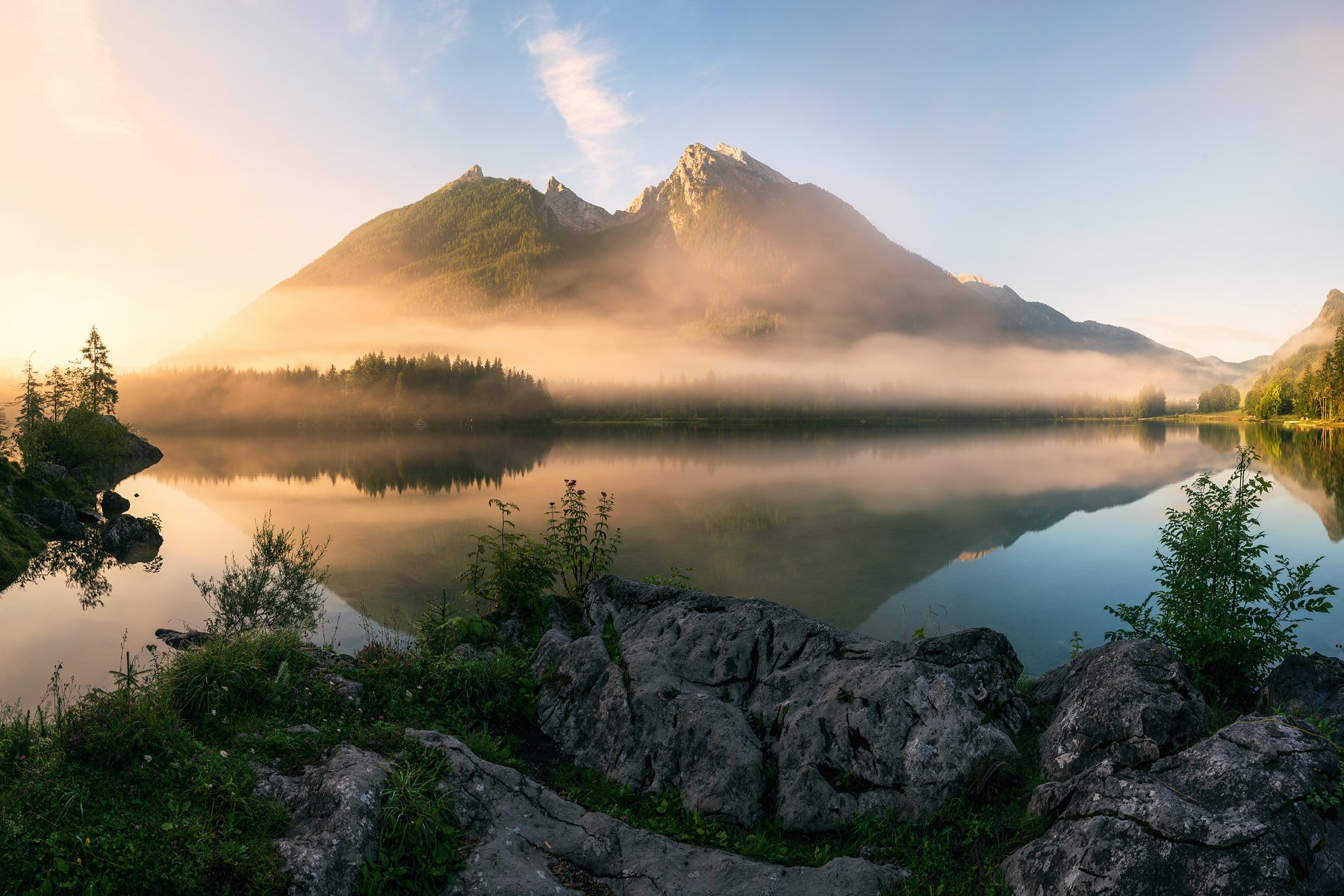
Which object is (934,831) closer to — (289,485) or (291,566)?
(291,566)

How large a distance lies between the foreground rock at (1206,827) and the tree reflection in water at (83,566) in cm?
3349

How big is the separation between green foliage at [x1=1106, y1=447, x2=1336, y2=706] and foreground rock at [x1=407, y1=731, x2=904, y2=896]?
664 centimetres

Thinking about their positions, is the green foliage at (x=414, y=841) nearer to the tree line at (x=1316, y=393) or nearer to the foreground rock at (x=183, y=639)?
the foreground rock at (x=183, y=639)

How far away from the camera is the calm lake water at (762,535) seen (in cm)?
2180

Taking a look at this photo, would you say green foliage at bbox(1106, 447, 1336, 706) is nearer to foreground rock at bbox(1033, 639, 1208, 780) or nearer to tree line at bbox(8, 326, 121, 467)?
foreground rock at bbox(1033, 639, 1208, 780)

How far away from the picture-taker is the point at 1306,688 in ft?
26.1

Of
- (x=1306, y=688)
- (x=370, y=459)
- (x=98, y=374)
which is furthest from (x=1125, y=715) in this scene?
(x=98, y=374)

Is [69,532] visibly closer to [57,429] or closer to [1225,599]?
[57,429]

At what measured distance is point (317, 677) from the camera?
31.9 ft

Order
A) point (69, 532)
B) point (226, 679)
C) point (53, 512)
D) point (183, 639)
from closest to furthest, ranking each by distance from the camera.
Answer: point (226, 679), point (183, 639), point (69, 532), point (53, 512)

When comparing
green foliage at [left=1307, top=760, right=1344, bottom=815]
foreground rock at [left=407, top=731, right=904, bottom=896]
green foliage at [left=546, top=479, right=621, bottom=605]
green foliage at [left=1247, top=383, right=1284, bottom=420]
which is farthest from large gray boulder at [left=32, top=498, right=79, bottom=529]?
green foliage at [left=1247, top=383, right=1284, bottom=420]

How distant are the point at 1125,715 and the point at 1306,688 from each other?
2900 millimetres

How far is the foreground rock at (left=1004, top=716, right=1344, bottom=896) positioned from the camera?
493cm

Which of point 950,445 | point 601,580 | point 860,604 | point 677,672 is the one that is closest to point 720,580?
point 860,604
